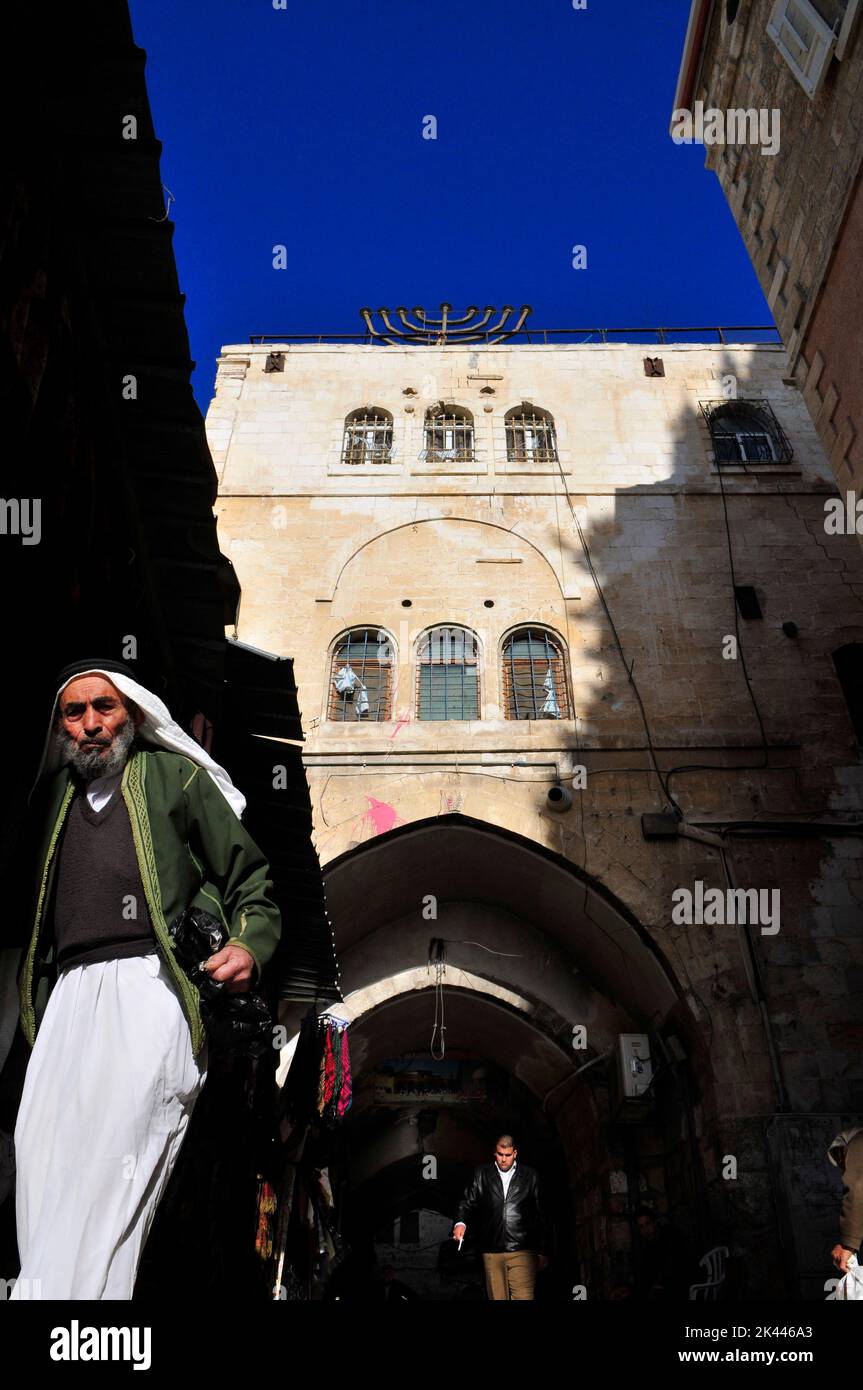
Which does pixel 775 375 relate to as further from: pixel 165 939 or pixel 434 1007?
pixel 165 939

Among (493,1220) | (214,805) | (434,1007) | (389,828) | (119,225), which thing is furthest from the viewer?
(434,1007)

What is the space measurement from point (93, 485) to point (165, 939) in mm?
2417

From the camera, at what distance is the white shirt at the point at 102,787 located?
2.46m

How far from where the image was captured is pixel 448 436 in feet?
50.1

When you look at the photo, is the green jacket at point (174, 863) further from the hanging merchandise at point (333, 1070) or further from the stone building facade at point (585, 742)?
the stone building facade at point (585, 742)

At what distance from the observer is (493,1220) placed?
248 inches

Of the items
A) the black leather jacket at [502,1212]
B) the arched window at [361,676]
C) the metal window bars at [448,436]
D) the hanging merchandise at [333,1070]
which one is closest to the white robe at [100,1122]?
the black leather jacket at [502,1212]

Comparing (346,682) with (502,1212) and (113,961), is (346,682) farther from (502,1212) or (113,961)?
(113,961)

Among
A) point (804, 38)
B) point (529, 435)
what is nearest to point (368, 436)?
point (529, 435)

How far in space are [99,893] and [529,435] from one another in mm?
14243

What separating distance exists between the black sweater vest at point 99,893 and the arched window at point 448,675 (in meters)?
9.70
